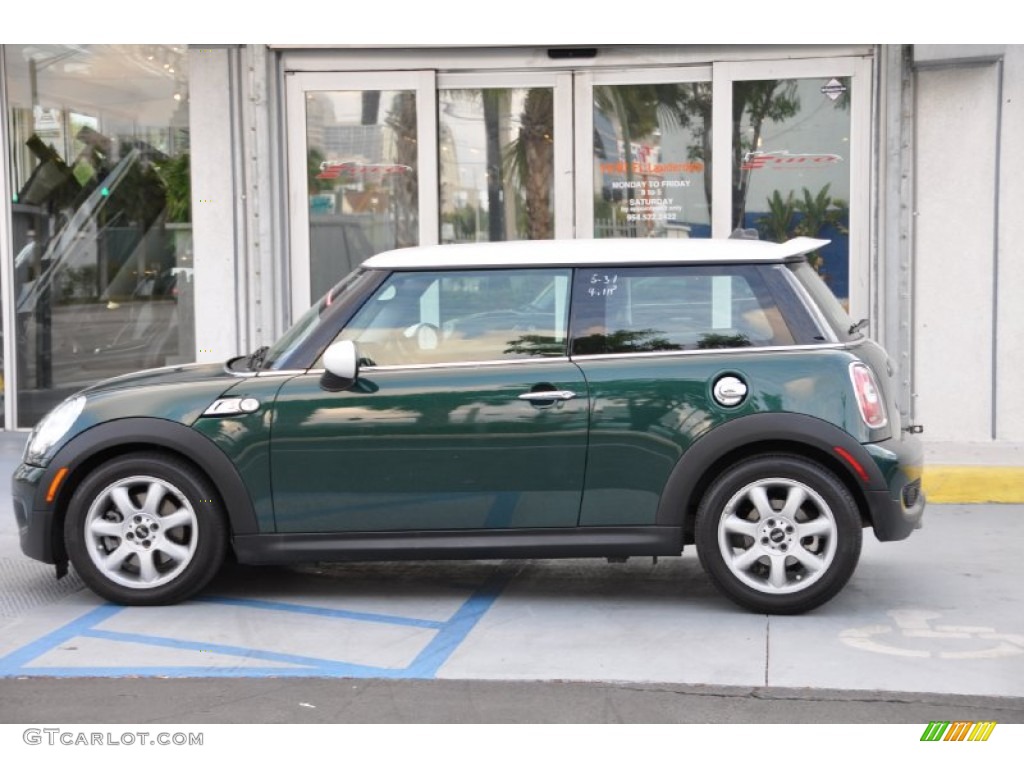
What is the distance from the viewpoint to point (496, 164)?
11.0 metres

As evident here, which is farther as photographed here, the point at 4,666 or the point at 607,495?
the point at 607,495

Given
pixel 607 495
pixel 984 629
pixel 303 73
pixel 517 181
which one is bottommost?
pixel 984 629

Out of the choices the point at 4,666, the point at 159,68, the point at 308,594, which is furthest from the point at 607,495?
the point at 159,68

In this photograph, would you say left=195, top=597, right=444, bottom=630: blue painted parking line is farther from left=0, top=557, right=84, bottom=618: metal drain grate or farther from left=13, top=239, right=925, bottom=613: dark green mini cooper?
left=0, top=557, right=84, bottom=618: metal drain grate

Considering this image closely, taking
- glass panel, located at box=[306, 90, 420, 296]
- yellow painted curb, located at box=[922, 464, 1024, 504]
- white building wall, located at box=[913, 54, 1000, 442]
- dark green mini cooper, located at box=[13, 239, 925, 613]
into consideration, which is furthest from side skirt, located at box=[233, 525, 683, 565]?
glass panel, located at box=[306, 90, 420, 296]

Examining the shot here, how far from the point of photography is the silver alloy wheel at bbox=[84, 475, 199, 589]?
6250 mm

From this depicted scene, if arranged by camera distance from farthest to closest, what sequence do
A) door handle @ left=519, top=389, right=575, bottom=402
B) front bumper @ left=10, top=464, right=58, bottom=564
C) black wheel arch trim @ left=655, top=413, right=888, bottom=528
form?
front bumper @ left=10, top=464, right=58, bottom=564 < door handle @ left=519, top=389, right=575, bottom=402 < black wheel arch trim @ left=655, top=413, right=888, bottom=528

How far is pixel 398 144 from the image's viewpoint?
11.0 m

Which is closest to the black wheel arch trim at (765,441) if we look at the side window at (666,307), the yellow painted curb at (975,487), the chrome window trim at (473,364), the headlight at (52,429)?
the side window at (666,307)

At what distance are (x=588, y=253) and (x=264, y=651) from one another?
2173 millimetres

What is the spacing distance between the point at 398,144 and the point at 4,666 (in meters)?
6.35

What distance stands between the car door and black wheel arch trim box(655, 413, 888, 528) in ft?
1.40

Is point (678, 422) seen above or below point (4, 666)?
above
